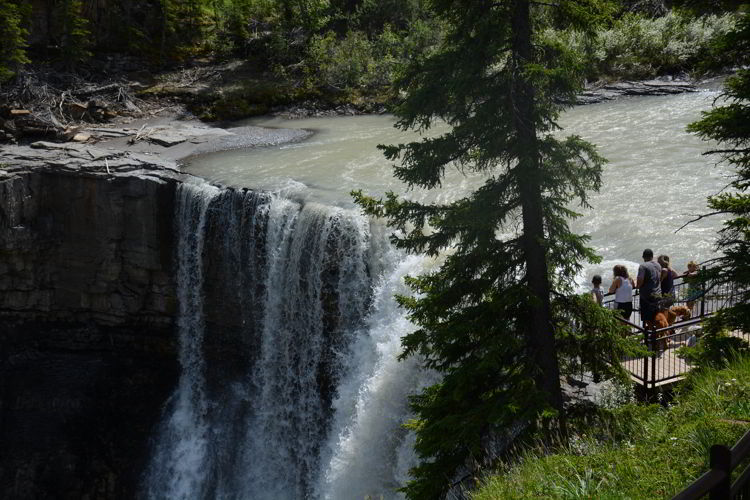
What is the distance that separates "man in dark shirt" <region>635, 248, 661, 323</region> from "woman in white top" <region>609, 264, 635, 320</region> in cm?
19

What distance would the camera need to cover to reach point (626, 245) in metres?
15.1

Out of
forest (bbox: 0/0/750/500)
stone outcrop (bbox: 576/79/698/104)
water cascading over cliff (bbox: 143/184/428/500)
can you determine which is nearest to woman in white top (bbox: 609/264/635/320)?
forest (bbox: 0/0/750/500)

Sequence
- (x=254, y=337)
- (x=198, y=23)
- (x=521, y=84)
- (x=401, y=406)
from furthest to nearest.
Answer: (x=198, y=23)
(x=254, y=337)
(x=401, y=406)
(x=521, y=84)

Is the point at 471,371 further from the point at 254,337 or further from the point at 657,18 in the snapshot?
the point at 657,18

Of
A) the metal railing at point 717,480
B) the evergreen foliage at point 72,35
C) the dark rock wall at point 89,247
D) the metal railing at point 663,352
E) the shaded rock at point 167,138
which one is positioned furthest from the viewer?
the evergreen foliage at point 72,35

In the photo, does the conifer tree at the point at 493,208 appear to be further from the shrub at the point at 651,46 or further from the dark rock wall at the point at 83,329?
the shrub at the point at 651,46

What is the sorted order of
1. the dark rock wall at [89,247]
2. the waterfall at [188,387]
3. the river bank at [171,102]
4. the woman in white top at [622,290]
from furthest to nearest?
the river bank at [171,102]
the dark rock wall at [89,247]
the waterfall at [188,387]
the woman in white top at [622,290]

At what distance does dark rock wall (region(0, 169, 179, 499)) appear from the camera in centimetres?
1927

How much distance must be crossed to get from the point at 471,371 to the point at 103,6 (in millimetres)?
30085

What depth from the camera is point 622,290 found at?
11922mm

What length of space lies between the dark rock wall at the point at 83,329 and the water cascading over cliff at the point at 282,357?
0.88 meters

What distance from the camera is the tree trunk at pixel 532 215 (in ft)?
28.7

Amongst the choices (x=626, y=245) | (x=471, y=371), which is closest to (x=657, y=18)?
(x=626, y=245)

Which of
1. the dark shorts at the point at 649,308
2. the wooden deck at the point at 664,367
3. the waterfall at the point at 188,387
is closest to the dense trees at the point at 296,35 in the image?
the waterfall at the point at 188,387
